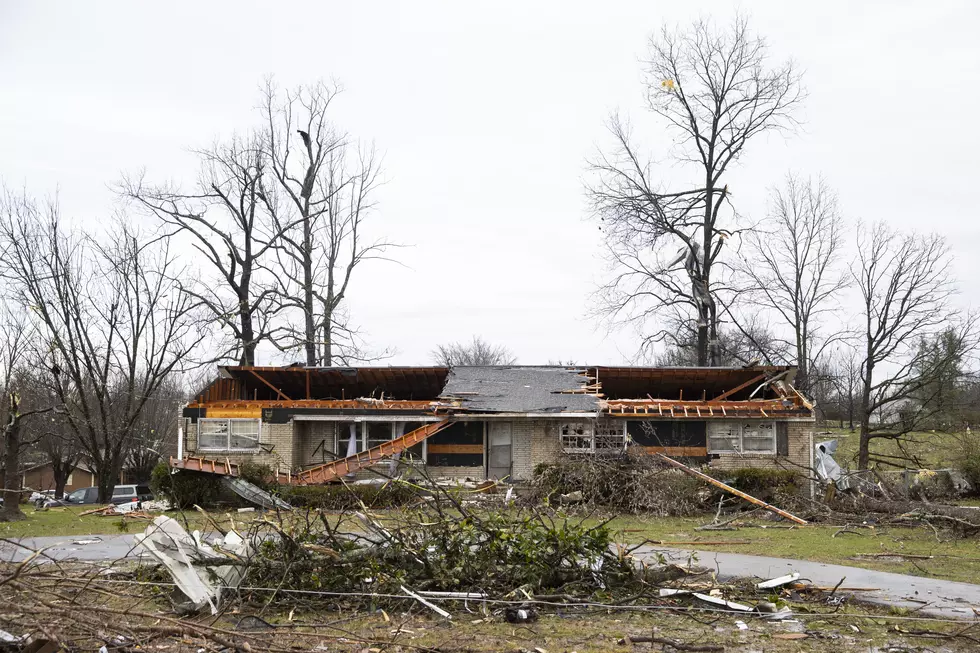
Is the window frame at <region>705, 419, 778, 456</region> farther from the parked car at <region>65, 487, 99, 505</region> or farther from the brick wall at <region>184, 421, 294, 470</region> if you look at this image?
the parked car at <region>65, 487, 99, 505</region>

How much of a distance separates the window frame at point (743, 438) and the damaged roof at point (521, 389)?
3.86 m

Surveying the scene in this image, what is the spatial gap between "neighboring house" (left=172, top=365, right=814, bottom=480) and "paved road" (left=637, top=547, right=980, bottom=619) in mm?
11877

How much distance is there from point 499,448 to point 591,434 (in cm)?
297

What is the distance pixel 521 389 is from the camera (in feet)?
94.2

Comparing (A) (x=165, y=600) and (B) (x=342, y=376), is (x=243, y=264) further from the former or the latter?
(A) (x=165, y=600)

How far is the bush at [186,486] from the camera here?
23.3 m

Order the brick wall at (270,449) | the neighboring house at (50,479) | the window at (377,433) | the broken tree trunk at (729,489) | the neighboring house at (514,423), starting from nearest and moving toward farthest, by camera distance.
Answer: the broken tree trunk at (729,489)
the neighboring house at (514,423)
the brick wall at (270,449)
the window at (377,433)
the neighboring house at (50,479)

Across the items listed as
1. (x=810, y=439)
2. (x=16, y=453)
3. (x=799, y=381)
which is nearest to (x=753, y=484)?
(x=810, y=439)

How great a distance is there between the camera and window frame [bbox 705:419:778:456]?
26938mm

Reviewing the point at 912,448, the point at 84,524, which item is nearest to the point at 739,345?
the point at 912,448

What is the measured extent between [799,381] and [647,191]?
34.4 ft

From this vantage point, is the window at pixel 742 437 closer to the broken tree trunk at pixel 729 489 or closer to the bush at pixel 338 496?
the broken tree trunk at pixel 729 489

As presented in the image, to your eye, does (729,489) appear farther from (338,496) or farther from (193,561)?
(193,561)

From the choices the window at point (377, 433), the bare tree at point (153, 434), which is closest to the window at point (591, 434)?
the window at point (377, 433)
